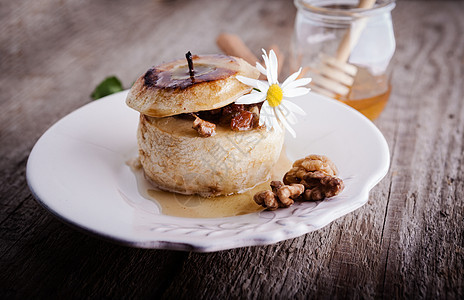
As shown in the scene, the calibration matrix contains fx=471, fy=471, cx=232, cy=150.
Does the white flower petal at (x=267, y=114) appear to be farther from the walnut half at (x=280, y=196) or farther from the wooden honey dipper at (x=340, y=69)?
the wooden honey dipper at (x=340, y=69)

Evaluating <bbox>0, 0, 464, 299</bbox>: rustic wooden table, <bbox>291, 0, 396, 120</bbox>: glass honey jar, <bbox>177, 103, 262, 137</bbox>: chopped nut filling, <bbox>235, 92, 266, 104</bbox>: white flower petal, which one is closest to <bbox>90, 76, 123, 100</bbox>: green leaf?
<bbox>0, 0, 464, 299</bbox>: rustic wooden table

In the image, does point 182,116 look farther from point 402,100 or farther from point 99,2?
point 99,2

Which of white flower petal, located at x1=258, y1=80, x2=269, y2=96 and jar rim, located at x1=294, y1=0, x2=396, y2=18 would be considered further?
jar rim, located at x1=294, y1=0, x2=396, y2=18

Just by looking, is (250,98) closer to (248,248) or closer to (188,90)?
(188,90)

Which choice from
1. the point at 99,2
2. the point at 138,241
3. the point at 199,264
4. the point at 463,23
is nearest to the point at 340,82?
the point at 199,264

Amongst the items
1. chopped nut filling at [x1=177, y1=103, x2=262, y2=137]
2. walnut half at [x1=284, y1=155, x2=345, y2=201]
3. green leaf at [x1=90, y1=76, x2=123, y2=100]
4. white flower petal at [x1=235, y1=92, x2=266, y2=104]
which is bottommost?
green leaf at [x1=90, y1=76, x2=123, y2=100]

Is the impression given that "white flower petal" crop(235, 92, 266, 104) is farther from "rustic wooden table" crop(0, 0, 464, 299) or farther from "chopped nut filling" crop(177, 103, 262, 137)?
"rustic wooden table" crop(0, 0, 464, 299)

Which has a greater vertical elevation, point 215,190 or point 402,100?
point 215,190
